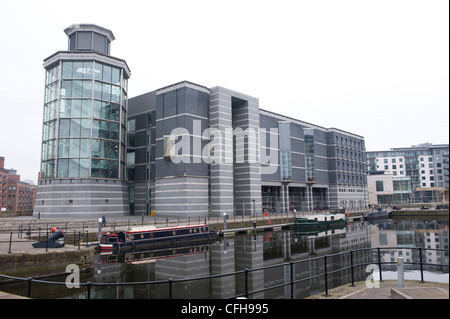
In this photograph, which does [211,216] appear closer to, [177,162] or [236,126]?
[177,162]

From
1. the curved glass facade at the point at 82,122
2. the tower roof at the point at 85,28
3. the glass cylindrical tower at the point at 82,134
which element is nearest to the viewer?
the glass cylindrical tower at the point at 82,134

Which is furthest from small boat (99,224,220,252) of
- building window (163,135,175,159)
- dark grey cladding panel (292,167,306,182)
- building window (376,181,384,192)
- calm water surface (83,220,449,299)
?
building window (376,181,384,192)

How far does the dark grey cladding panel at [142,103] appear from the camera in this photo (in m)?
70.6

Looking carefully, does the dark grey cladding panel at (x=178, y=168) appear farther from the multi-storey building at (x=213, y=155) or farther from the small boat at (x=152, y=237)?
the small boat at (x=152, y=237)

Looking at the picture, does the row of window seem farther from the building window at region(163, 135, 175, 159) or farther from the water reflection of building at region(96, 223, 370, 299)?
the water reflection of building at region(96, 223, 370, 299)

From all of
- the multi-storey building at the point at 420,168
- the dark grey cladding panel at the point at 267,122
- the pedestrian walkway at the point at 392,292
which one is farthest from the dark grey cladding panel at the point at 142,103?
the multi-storey building at the point at 420,168

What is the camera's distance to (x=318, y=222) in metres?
58.1

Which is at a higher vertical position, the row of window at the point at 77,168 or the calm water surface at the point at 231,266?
the row of window at the point at 77,168

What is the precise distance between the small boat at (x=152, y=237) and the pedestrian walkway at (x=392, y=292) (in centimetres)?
2545
